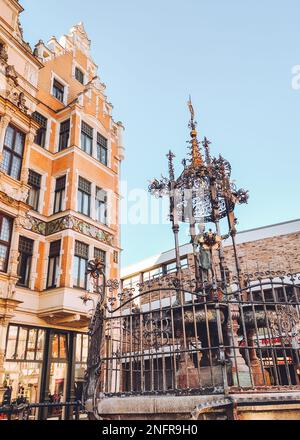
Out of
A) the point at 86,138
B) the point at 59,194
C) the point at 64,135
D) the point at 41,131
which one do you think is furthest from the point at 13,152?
the point at 86,138

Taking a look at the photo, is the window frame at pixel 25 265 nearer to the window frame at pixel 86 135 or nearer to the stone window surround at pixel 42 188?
the stone window surround at pixel 42 188

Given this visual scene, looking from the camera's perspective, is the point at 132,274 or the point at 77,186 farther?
the point at 132,274

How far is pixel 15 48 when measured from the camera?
52.4ft

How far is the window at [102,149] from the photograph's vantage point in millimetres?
19766

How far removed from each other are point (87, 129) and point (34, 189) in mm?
4766

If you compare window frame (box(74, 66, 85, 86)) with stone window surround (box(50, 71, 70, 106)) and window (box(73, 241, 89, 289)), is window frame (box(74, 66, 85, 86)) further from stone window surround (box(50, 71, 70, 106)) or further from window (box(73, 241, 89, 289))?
window (box(73, 241, 89, 289))

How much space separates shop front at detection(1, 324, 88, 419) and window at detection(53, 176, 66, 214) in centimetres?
565

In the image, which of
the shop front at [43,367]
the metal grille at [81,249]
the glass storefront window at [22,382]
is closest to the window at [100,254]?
the metal grille at [81,249]

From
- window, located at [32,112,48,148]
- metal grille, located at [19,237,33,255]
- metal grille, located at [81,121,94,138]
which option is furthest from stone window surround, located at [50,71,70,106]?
metal grille, located at [19,237,33,255]

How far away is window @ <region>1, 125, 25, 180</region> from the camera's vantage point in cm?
1396
